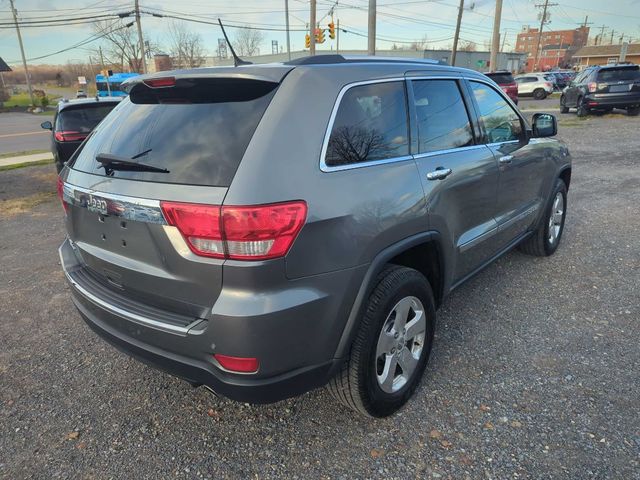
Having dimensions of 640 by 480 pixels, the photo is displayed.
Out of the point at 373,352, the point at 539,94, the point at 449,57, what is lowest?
the point at 539,94

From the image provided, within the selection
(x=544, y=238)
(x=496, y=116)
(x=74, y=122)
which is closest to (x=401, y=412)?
(x=496, y=116)

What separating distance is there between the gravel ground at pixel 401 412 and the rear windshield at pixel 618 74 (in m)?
15.0

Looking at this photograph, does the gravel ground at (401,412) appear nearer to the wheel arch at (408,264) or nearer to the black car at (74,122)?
the wheel arch at (408,264)

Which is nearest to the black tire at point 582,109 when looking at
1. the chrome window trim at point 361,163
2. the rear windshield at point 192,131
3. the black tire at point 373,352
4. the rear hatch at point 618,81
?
the rear hatch at point 618,81

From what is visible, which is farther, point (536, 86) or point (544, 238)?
point (536, 86)

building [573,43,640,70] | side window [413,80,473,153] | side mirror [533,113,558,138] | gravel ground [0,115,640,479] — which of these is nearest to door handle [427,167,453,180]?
side window [413,80,473,153]

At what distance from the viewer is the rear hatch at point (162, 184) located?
1.96 m

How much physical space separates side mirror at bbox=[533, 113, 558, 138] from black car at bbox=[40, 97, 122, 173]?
23.3 feet

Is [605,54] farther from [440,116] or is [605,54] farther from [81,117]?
[440,116]

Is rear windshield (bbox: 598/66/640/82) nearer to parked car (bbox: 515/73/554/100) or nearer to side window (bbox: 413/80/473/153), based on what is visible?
side window (bbox: 413/80/473/153)

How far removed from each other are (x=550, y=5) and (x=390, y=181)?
86.7 meters

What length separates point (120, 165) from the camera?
2.25 m

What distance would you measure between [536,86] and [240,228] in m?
35.1

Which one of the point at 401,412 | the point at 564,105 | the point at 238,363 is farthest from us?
the point at 564,105
